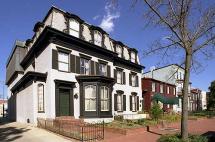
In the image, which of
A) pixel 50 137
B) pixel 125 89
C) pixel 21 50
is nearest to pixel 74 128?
pixel 50 137

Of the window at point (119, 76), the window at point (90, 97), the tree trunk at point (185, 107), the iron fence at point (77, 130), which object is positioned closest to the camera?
the tree trunk at point (185, 107)

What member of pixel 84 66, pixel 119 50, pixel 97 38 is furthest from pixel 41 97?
pixel 119 50

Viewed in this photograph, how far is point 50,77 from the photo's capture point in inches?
952

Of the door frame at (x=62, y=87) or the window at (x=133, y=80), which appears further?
the window at (x=133, y=80)

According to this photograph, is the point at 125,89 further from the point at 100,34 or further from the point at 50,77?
the point at 50,77

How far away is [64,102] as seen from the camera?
25594 mm

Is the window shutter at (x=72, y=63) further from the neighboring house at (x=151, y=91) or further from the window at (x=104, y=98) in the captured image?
the neighboring house at (x=151, y=91)

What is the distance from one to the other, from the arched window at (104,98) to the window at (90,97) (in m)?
0.98

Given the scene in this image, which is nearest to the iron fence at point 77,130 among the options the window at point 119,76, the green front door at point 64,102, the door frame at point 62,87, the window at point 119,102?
the door frame at point 62,87

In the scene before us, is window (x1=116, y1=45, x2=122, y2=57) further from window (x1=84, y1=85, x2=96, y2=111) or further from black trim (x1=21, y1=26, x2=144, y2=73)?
window (x1=84, y1=85, x2=96, y2=111)

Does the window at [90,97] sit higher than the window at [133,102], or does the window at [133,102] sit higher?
the window at [90,97]

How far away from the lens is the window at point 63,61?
83.0ft

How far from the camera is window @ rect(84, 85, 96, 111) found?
2711 cm

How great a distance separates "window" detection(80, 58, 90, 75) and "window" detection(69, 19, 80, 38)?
2.38m
